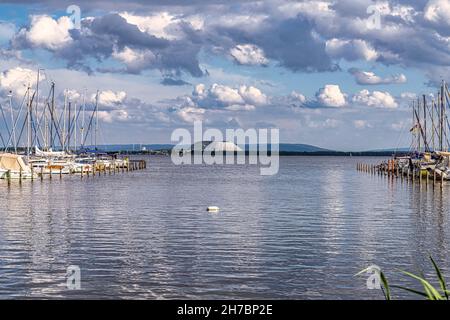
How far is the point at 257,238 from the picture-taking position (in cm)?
3525

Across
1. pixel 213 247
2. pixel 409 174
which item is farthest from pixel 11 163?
pixel 213 247

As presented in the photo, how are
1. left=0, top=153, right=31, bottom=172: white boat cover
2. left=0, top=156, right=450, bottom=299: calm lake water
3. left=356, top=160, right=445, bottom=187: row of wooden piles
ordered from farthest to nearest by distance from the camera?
left=356, top=160, right=445, bottom=187: row of wooden piles, left=0, top=153, right=31, bottom=172: white boat cover, left=0, top=156, right=450, bottom=299: calm lake water

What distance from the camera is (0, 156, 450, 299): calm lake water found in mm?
22703

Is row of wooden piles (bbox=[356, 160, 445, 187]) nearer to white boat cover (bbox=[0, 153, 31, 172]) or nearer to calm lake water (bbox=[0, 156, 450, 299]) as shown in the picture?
calm lake water (bbox=[0, 156, 450, 299])

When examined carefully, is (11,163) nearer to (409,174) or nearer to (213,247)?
(409,174)

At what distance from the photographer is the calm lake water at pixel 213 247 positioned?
22.7 meters

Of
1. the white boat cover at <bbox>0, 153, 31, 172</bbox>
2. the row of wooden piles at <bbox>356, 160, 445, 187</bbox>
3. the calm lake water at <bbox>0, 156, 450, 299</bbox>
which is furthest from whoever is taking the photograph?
the row of wooden piles at <bbox>356, 160, 445, 187</bbox>

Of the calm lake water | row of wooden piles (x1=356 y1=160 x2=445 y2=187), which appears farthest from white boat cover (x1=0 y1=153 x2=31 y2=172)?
row of wooden piles (x1=356 y1=160 x2=445 y2=187)

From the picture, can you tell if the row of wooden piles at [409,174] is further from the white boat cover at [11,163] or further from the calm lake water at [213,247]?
the white boat cover at [11,163]

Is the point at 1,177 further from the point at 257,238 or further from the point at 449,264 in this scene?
the point at 449,264

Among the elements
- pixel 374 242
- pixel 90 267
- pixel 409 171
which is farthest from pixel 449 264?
pixel 409 171
